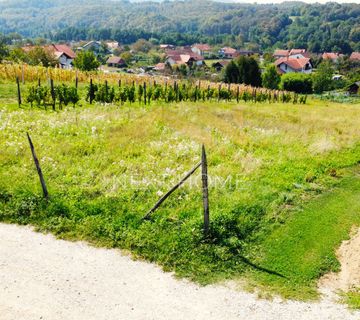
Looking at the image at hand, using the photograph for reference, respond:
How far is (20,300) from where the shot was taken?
9406mm

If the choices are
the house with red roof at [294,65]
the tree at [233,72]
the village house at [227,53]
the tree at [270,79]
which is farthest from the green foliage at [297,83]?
the village house at [227,53]

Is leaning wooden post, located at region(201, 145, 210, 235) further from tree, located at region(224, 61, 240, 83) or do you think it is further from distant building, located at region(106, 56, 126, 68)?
distant building, located at region(106, 56, 126, 68)

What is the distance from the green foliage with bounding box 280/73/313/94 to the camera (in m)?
76.3

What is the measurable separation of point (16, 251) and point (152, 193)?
16.3 ft

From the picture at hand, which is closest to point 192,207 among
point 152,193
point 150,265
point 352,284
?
point 152,193

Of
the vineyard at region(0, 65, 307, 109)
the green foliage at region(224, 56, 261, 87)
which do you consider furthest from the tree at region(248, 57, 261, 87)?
the vineyard at region(0, 65, 307, 109)

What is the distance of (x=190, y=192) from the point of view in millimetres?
14008

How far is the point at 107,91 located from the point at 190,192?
17.0 metres

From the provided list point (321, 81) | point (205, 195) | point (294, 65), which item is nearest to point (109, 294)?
point (205, 195)

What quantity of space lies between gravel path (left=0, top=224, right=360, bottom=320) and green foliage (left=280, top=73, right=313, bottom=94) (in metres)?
71.3

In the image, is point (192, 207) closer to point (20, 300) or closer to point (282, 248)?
point (282, 248)

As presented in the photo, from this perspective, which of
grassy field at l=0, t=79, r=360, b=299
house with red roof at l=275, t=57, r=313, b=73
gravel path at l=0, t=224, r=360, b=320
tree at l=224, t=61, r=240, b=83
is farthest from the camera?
house with red roof at l=275, t=57, r=313, b=73

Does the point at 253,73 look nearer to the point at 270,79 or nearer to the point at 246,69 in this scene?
the point at 246,69

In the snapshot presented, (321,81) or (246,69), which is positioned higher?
(246,69)
